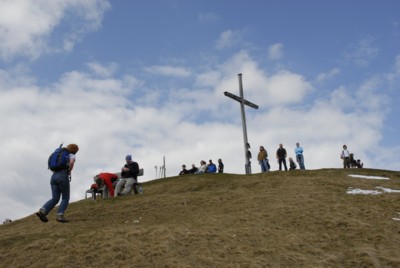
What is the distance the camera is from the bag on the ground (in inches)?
488

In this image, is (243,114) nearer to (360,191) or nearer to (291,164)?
(291,164)

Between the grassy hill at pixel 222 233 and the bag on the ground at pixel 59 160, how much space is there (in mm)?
1805

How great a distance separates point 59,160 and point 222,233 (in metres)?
5.06

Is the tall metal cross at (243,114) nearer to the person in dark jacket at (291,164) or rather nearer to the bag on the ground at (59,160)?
the person in dark jacket at (291,164)

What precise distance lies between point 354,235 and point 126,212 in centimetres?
764

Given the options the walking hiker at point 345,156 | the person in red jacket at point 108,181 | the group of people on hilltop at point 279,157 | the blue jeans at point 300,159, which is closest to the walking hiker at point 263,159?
the group of people on hilltop at point 279,157

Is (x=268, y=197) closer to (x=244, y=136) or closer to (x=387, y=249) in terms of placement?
(x=387, y=249)

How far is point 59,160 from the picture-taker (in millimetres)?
12406

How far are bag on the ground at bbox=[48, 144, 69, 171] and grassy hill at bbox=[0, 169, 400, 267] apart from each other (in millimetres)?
1805

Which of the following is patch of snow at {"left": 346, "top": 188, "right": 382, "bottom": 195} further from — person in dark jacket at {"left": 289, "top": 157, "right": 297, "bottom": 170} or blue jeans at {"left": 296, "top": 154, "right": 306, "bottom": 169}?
person in dark jacket at {"left": 289, "top": 157, "right": 297, "bottom": 170}

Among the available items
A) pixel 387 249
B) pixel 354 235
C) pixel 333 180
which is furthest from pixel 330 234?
pixel 333 180

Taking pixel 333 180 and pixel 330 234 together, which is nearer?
pixel 330 234

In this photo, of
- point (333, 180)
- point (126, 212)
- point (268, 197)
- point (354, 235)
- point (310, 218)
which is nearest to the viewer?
point (354, 235)

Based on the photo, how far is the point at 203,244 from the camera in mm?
10664
